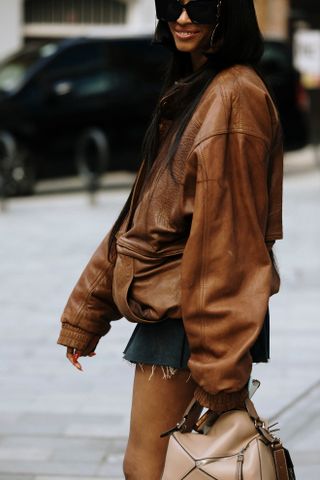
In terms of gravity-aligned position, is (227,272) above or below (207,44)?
below

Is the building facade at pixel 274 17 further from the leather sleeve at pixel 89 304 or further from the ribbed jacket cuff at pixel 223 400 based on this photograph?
the ribbed jacket cuff at pixel 223 400

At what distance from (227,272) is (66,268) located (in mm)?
6765

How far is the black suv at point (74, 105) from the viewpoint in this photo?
1475cm

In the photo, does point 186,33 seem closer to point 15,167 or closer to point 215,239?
point 215,239

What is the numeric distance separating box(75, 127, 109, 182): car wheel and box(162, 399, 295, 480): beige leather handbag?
10965 mm

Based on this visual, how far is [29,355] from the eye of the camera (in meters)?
7.01

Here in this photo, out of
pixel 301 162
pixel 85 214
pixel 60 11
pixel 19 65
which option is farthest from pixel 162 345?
pixel 60 11

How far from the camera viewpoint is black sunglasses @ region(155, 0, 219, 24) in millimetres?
3123

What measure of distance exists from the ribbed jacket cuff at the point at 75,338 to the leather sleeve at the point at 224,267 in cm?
50

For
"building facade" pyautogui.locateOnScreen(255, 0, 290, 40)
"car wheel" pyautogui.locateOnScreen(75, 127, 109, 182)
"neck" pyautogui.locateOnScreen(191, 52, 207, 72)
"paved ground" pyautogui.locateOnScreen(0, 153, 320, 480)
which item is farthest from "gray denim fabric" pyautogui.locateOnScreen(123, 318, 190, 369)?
"building facade" pyautogui.locateOnScreen(255, 0, 290, 40)

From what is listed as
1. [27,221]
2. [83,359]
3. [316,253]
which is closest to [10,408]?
[83,359]

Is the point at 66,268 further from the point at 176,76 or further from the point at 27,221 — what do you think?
the point at 176,76

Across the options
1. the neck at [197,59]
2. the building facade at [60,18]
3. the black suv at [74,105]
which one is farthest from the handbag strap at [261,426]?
the building facade at [60,18]

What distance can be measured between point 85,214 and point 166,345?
9830 millimetres
